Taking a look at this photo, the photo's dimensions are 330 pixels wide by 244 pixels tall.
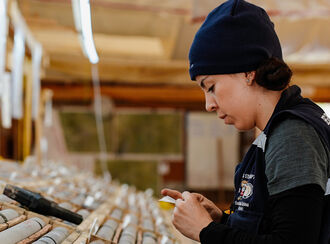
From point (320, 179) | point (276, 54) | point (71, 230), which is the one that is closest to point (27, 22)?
point (71, 230)

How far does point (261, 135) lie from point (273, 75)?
171mm

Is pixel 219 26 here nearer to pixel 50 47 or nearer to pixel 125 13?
pixel 125 13

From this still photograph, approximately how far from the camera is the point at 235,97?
3.89 ft

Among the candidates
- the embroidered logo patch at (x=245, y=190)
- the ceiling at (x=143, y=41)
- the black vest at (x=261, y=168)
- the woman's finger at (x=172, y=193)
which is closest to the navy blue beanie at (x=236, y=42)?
the black vest at (x=261, y=168)

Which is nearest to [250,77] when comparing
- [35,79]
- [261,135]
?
[261,135]

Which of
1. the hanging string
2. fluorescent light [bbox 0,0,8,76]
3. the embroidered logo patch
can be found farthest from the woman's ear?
the hanging string

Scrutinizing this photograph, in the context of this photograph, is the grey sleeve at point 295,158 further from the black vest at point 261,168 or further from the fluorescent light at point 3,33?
the fluorescent light at point 3,33

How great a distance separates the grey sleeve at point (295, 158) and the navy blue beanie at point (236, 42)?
218mm

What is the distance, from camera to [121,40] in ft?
16.2

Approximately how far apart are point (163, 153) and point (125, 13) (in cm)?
307

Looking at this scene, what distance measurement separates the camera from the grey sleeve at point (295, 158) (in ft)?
3.14

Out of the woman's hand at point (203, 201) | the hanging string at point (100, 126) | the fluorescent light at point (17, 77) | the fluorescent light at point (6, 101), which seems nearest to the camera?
the woman's hand at point (203, 201)

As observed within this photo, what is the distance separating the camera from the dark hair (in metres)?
1.13

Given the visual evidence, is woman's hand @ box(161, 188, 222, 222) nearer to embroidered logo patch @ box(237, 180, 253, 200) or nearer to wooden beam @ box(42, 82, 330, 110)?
embroidered logo patch @ box(237, 180, 253, 200)
